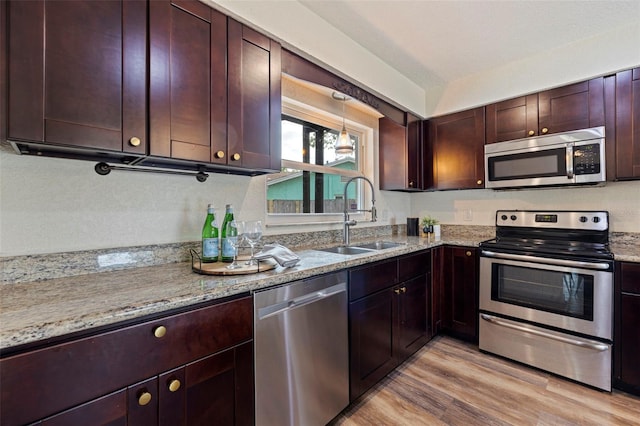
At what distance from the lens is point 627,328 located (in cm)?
179

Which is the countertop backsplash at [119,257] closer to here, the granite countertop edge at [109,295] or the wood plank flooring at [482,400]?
the granite countertop edge at [109,295]

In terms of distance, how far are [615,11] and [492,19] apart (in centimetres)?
77

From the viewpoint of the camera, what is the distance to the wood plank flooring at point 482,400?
1.63 m

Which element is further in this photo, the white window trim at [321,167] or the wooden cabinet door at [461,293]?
the wooden cabinet door at [461,293]

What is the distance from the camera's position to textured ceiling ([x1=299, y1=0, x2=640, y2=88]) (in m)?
1.77

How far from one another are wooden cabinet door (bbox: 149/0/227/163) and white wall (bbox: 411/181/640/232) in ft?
8.56

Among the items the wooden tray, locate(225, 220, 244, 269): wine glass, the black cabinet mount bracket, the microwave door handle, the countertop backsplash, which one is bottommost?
the wooden tray

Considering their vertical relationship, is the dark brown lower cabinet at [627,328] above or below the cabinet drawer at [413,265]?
below

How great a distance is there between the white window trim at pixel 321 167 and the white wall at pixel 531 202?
2.83 ft

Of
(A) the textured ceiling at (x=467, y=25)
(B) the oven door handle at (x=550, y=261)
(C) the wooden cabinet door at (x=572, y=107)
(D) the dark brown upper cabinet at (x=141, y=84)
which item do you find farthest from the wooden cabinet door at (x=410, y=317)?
(A) the textured ceiling at (x=467, y=25)

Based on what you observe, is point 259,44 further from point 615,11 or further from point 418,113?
point 615,11

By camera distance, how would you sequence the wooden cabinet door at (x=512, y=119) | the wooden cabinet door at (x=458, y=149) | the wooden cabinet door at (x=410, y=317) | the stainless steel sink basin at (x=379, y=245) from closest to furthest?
1. the wooden cabinet door at (x=410, y=317)
2. the wooden cabinet door at (x=512, y=119)
3. the stainless steel sink basin at (x=379, y=245)
4. the wooden cabinet door at (x=458, y=149)

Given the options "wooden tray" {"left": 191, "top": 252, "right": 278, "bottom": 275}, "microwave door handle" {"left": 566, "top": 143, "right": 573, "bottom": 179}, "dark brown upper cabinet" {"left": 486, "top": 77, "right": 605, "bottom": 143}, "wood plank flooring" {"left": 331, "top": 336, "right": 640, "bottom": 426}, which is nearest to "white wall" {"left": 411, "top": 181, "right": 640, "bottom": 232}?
"microwave door handle" {"left": 566, "top": 143, "right": 573, "bottom": 179}

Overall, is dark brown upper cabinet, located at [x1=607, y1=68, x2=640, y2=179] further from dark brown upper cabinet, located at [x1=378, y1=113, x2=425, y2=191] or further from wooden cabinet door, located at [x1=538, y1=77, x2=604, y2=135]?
dark brown upper cabinet, located at [x1=378, y1=113, x2=425, y2=191]
